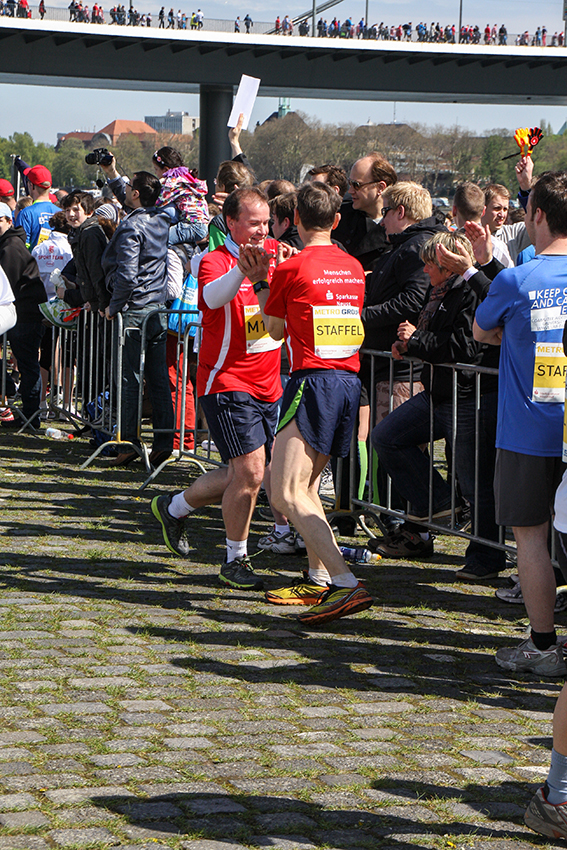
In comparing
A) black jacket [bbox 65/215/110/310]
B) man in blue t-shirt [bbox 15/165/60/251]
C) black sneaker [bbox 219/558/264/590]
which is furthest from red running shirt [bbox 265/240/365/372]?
man in blue t-shirt [bbox 15/165/60/251]

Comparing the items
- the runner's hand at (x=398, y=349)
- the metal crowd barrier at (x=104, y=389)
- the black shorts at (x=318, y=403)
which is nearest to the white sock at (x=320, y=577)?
the black shorts at (x=318, y=403)

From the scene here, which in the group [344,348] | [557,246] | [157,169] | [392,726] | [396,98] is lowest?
[392,726]

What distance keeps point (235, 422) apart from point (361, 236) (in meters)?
2.24

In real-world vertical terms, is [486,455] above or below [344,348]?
below

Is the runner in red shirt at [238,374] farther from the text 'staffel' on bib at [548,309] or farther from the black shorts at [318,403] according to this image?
the text 'staffel' on bib at [548,309]

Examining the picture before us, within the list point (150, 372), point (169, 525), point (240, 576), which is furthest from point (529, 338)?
point (150, 372)

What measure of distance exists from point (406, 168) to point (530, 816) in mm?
108029

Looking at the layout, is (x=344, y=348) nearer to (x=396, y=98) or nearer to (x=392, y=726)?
(x=392, y=726)

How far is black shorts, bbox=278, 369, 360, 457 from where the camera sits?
5.78 meters

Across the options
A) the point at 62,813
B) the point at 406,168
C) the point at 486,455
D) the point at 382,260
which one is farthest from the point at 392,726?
the point at 406,168

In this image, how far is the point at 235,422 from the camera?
6344 mm

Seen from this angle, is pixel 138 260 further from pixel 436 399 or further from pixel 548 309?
pixel 548 309

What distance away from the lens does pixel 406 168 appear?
107812 mm

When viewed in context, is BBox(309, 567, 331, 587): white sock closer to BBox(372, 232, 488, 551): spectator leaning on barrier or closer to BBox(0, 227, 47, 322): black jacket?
BBox(372, 232, 488, 551): spectator leaning on barrier
